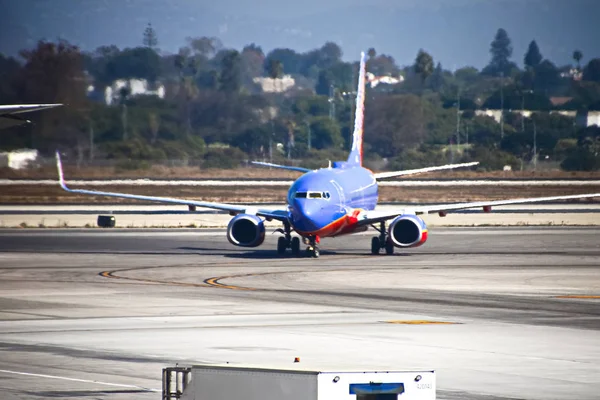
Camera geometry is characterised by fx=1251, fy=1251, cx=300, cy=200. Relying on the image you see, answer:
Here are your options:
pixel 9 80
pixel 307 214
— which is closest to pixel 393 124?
pixel 9 80

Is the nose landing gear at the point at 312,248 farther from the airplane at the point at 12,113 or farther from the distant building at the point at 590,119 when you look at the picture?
the distant building at the point at 590,119

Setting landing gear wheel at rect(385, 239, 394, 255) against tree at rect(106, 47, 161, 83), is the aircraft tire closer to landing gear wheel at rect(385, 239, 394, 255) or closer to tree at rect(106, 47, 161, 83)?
landing gear wheel at rect(385, 239, 394, 255)

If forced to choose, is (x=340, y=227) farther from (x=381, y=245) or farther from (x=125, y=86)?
(x=125, y=86)

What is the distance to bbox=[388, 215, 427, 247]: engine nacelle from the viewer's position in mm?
49281

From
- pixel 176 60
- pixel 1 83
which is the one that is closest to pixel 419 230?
pixel 1 83

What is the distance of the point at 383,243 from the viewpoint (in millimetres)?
51250

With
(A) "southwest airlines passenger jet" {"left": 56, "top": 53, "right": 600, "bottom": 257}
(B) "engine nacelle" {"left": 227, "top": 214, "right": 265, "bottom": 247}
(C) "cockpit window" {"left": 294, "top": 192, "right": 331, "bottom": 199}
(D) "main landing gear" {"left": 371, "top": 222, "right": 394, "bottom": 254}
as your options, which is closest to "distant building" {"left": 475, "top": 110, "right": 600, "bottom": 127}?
(A) "southwest airlines passenger jet" {"left": 56, "top": 53, "right": 600, "bottom": 257}

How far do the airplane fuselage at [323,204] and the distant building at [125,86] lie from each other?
4042 centimetres

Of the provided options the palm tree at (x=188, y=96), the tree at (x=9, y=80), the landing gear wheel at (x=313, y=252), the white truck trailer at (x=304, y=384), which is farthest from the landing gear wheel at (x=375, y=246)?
the palm tree at (x=188, y=96)

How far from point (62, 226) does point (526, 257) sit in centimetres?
2882

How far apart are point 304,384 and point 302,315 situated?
56.7 ft

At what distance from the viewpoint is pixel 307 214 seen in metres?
46.7

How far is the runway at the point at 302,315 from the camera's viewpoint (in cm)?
2141

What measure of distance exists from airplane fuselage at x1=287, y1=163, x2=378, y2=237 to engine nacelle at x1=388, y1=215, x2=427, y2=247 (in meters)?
1.66
